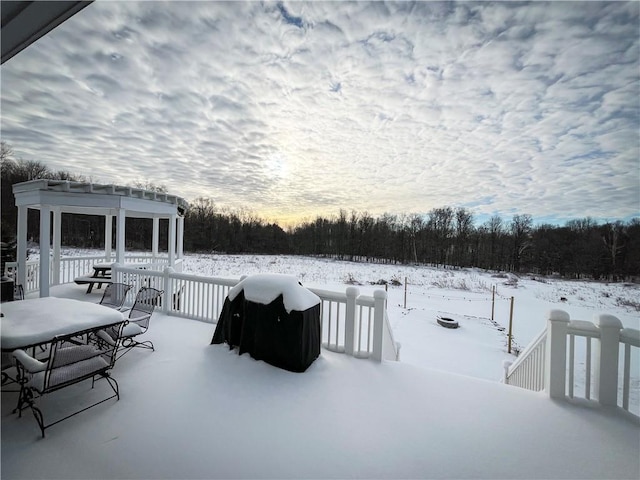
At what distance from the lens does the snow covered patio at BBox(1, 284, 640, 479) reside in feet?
6.50

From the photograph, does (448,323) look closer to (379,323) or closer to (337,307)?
(379,323)

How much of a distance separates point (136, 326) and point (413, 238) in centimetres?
3206

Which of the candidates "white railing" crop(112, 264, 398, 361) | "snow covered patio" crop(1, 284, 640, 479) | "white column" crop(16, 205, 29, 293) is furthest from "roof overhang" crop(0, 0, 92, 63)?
"white column" crop(16, 205, 29, 293)

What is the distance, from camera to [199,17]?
3.86 metres

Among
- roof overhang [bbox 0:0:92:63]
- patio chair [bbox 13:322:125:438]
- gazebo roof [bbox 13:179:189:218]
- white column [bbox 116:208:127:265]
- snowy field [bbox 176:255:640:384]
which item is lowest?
snowy field [bbox 176:255:640:384]

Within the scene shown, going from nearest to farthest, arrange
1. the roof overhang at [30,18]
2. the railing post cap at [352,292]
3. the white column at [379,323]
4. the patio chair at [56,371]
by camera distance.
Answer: the roof overhang at [30,18], the patio chair at [56,371], the white column at [379,323], the railing post cap at [352,292]

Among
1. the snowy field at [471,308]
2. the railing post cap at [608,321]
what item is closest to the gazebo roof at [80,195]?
the snowy field at [471,308]

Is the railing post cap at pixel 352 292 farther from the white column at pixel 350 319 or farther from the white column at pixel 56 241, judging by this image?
the white column at pixel 56 241

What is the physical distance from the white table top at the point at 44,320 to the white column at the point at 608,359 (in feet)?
17.9

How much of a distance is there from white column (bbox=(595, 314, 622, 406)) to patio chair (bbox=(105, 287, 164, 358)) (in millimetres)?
5494

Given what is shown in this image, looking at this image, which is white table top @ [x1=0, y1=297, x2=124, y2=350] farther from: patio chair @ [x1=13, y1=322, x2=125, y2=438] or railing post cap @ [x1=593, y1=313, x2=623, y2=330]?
railing post cap @ [x1=593, y1=313, x2=623, y2=330]

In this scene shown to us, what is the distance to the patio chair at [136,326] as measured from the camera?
3.55 metres

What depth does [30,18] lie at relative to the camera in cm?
137

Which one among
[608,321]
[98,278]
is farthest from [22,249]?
[608,321]
